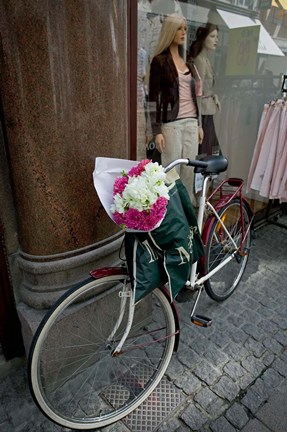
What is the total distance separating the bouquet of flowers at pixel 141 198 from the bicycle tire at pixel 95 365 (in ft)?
1.44

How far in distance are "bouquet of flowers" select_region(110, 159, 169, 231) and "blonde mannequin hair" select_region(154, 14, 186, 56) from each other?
6.53ft

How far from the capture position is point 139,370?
243 cm

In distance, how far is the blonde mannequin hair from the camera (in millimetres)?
3080

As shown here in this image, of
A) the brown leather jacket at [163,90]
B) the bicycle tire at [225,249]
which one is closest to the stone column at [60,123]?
the bicycle tire at [225,249]

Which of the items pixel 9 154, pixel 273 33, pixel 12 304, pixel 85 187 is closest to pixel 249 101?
pixel 273 33

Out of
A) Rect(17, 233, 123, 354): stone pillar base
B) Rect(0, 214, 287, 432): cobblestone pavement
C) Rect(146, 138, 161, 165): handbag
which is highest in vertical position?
Rect(146, 138, 161, 165): handbag

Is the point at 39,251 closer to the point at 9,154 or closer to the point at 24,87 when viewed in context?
the point at 9,154

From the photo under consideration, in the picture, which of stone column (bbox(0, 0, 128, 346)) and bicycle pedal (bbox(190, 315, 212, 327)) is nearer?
stone column (bbox(0, 0, 128, 346))

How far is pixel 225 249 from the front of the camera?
3000mm

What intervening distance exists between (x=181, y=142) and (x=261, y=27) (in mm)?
1980

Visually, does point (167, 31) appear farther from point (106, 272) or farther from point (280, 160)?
point (106, 272)

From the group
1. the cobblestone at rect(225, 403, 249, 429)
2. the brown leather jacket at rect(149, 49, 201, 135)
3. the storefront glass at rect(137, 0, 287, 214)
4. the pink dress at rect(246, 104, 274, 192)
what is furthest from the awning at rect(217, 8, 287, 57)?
the cobblestone at rect(225, 403, 249, 429)

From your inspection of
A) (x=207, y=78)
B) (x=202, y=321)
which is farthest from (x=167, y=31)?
(x=202, y=321)

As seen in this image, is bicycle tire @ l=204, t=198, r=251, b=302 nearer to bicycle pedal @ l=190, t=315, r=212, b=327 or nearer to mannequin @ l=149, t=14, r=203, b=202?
bicycle pedal @ l=190, t=315, r=212, b=327
